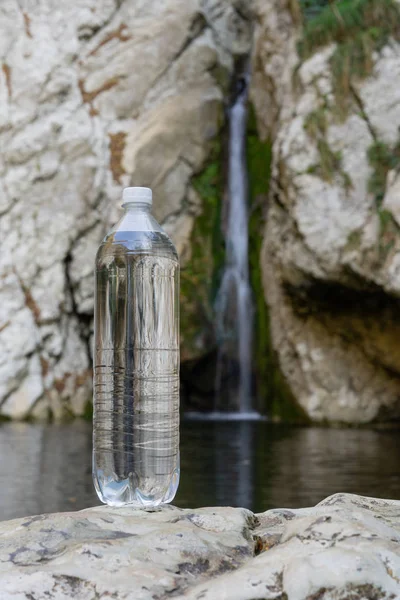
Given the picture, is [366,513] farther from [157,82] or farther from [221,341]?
[157,82]

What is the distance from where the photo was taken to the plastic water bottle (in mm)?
2635

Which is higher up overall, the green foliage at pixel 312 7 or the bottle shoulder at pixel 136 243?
the green foliage at pixel 312 7

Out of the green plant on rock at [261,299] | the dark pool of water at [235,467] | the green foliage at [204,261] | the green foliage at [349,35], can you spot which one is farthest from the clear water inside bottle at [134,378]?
the green foliage at [204,261]

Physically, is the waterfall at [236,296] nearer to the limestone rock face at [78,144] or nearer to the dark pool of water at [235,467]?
the limestone rock face at [78,144]

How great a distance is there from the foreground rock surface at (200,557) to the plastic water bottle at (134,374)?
2.11ft

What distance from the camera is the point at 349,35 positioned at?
1320cm

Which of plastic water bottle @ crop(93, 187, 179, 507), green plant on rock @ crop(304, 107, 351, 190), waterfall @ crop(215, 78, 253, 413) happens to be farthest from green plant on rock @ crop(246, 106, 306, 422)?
plastic water bottle @ crop(93, 187, 179, 507)

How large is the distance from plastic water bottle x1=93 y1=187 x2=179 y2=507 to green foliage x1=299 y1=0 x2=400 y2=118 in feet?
35.3

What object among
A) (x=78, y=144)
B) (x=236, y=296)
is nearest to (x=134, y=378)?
(x=236, y=296)

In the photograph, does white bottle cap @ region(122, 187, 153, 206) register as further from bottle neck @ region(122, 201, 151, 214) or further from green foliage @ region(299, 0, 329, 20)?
green foliage @ region(299, 0, 329, 20)

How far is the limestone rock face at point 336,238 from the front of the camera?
12.3 m

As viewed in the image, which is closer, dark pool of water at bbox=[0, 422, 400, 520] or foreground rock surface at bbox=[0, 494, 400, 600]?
foreground rock surface at bbox=[0, 494, 400, 600]

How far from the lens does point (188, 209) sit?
16656 mm

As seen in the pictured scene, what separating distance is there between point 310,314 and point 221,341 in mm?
2662
